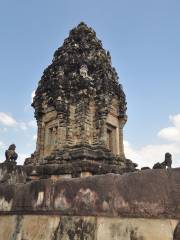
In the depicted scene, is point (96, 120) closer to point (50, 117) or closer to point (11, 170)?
point (50, 117)

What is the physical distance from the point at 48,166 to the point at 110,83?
606cm

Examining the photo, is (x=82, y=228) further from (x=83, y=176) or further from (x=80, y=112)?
(x=80, y=112)

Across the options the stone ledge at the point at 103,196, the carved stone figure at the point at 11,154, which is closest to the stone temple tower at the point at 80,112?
the carved stone figure at the point at 11,154

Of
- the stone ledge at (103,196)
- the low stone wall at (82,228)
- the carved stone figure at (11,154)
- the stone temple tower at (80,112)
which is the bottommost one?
the low stone wall at (82,228)

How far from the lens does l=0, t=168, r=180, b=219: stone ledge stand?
7.19 ft

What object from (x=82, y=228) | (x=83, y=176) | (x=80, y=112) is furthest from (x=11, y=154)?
(x=82, y=228)

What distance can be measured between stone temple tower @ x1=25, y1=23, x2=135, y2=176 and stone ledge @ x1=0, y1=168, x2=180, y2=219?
7031mm

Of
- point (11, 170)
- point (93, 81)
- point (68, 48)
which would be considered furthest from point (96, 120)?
point (11, 170)

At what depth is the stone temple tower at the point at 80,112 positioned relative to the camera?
1103 centimetres

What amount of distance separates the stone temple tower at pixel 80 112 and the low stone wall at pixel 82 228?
23.3 feet

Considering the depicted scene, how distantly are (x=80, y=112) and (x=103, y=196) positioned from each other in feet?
33.0

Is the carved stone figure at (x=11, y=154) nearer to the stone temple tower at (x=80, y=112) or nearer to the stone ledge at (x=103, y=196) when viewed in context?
the stone temple tower at (x=80, y=112)

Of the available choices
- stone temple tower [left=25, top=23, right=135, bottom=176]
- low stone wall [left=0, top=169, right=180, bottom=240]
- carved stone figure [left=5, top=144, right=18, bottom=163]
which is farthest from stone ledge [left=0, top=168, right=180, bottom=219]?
carved stone figure [left=5, top=144, right=18, bottom=163]

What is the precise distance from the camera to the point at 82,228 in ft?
8.29
